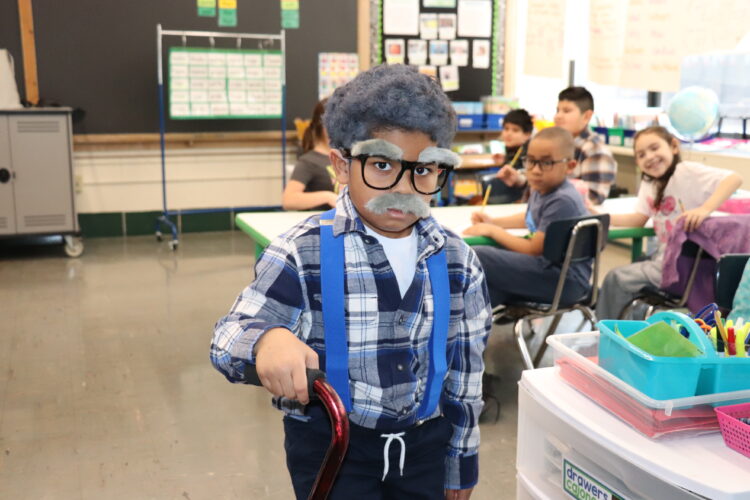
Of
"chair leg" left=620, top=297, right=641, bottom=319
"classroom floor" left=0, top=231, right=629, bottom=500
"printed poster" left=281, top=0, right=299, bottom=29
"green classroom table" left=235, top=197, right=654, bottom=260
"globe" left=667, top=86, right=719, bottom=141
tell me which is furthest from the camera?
"printed poster" left=281, top=0, right=299, bottom=29

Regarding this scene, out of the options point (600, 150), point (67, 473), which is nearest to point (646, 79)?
point (600, 150)

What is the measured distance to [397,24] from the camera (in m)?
6.41

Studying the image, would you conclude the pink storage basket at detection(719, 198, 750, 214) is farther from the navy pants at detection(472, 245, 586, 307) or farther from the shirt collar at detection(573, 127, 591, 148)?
the shirt collar at detection(573, 127, 591, 148)

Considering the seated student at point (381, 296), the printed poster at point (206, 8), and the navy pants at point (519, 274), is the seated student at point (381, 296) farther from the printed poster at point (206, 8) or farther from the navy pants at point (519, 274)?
the printed poster at point (206, 8)

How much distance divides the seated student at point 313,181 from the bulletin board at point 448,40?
112 inches

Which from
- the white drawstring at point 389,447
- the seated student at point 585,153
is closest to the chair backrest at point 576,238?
the seated student at point 585,153

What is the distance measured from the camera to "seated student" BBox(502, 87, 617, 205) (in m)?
3.80

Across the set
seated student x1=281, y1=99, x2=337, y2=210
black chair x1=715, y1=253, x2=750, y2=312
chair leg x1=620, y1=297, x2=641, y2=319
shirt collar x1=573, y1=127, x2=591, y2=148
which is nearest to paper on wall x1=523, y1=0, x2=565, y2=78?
shirt collar x1=573, y1=127, x2=591, y2=148

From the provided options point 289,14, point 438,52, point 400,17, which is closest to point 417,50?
point 438,52

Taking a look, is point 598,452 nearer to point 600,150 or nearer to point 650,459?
point 650,459

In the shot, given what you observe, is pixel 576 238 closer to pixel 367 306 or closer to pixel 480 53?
pixel 367 306

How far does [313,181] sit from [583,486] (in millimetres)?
2578

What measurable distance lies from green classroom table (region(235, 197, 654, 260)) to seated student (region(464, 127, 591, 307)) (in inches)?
4.3

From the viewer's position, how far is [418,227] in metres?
1.26
